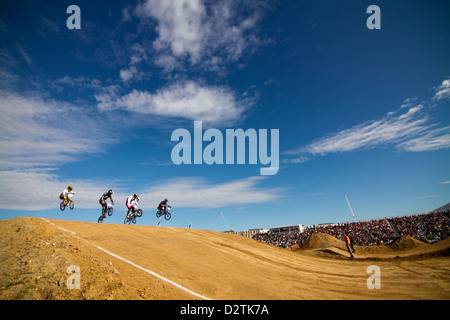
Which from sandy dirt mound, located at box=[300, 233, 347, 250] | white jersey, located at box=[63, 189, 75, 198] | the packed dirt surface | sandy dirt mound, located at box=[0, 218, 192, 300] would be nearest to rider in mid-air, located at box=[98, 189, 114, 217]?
white jersey, located at box=[63, 189, 75, 198]

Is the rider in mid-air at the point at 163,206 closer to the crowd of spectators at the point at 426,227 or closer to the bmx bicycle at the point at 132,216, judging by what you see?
the bmx bicycle at the point at 132,216

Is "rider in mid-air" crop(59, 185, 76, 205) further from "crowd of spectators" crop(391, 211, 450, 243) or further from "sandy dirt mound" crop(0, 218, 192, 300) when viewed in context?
"crowd of spectators" crop(391, 211, 450, 243)

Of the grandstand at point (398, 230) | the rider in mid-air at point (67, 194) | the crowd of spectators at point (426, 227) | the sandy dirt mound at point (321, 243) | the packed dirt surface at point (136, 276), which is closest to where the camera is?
the packed dirt surface at point (136, 276)

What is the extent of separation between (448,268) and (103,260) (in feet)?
56.6

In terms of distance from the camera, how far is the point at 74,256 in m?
6.31

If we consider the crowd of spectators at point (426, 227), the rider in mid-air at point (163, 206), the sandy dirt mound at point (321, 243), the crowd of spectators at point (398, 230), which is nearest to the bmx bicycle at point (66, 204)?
the rider in mid-air at point (163, 206)

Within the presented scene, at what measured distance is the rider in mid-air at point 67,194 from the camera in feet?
57.3

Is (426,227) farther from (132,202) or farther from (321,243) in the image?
(132,202)

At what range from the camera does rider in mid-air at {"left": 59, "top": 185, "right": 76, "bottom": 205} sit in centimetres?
1745

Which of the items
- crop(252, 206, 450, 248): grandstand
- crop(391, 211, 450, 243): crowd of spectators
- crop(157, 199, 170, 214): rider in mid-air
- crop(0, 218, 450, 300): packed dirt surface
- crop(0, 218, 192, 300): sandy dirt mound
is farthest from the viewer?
crop(252, 206, 450, 248): grandstand

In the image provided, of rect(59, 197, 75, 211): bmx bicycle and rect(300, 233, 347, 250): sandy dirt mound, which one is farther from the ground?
rect(59, 197, 75, 211): bmx bicycle

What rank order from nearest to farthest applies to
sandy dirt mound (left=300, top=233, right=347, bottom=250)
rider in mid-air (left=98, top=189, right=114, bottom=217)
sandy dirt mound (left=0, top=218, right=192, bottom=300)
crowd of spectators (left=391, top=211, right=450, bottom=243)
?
sandy dirt mound (left=0, top=218, right=192, bottom=300) < rider in mid-air (left=98, top=189, right=114, bottom=217) < crowd of spectators (left=391, top=211, right=450, bottom=243) < sandy dirt mound (left=300, top=233, right=347, bottom=250)
